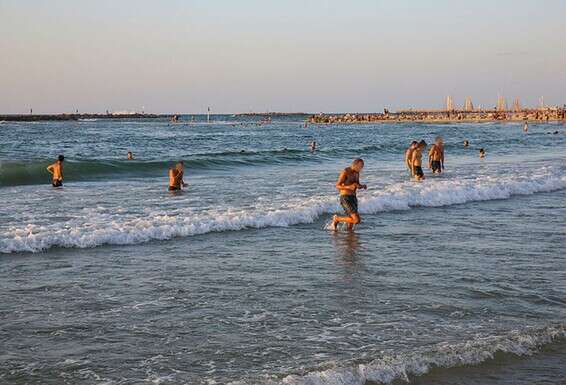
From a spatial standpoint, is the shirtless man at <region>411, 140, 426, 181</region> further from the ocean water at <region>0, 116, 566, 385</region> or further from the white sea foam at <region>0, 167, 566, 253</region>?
the ocean water at <region>0, 116, 566, 385</region>

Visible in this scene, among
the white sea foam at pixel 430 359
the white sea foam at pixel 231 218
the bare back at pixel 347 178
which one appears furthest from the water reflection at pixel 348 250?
the white sea foam at pixel 430 359

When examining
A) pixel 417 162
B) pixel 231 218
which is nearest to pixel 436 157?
pixel 417 162

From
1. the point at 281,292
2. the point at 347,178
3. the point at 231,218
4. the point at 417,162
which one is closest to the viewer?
the point at 281,292

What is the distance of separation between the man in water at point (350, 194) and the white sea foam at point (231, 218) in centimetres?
142

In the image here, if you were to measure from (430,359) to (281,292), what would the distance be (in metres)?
2.70

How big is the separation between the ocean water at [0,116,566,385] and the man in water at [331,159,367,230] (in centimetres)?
34

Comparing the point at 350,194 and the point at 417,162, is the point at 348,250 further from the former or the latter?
the point at 417,162

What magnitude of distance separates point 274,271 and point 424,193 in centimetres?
956

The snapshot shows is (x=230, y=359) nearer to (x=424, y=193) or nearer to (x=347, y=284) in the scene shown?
(x=347, y=284)

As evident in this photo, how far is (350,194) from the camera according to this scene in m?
13.3

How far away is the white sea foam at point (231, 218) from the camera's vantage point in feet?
38.5

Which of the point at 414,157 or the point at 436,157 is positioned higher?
the point at 414,157

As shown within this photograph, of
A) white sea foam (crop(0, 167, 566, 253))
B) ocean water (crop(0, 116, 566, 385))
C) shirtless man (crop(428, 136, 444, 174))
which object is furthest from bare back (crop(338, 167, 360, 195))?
shirtless man (crop(428, 136, 444, 174))

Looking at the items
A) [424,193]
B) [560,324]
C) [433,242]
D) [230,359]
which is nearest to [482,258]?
[433,242]
